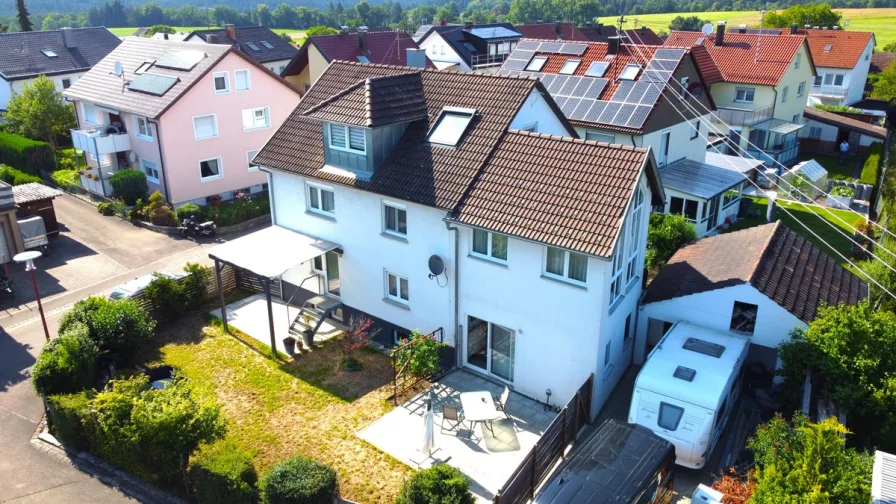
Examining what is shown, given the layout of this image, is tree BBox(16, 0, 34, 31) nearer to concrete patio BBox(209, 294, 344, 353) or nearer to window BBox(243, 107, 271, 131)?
window BBox(243, 107, 271, 131)

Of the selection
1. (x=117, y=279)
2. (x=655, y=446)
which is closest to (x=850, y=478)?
(x=655, y=446)

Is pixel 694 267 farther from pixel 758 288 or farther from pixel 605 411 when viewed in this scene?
pixel 605 411

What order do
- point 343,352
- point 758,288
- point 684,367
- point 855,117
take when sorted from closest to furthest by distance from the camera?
point 684,367
point 758,288
point 343,352
point 855,117

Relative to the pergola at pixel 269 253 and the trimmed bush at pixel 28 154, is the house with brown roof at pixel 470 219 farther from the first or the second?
the trimmed bush at pixel 28 154

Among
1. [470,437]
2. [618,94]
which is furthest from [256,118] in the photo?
[470,437]

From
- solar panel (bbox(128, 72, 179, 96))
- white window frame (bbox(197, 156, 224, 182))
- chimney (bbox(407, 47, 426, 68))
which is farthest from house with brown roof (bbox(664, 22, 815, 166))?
solar panel (bbox(128, 72, 179, 96))

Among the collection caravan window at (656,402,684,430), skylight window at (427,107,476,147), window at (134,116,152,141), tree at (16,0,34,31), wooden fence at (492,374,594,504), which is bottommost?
wooden fence at (492,374,594,504)
